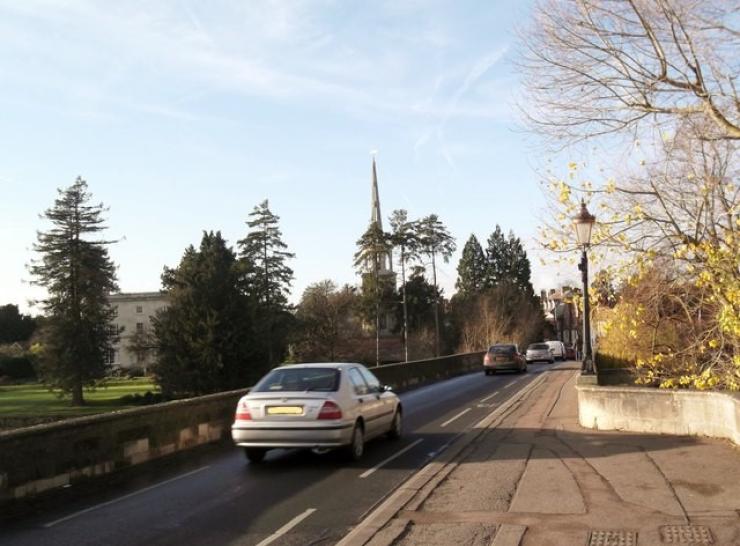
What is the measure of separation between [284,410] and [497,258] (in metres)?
Result: 110

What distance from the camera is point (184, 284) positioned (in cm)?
5775

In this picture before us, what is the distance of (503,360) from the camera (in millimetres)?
37938

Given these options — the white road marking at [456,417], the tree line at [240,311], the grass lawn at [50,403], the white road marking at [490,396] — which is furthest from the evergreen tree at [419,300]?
the white road marking at [456,417]

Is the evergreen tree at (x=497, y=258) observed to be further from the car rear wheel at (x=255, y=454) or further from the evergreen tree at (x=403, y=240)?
the car rear wheel at (x=255, y=454)

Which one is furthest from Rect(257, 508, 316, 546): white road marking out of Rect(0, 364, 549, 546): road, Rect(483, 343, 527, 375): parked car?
Rect(483, 343, 527, 375): parked car

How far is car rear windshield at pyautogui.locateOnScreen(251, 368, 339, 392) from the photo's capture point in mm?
10664

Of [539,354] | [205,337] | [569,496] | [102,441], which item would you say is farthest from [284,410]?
[205,337]

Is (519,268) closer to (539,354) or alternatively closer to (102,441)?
(539,354)

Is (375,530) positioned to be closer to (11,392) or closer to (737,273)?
(737,273)

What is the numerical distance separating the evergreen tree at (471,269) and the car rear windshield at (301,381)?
336 feet

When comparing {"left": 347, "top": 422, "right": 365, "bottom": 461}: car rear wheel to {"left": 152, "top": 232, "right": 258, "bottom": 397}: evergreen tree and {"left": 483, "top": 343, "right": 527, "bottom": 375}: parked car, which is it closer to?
{"left": 483, "top": 343, "right": 527, "bottom": 375}: parked car

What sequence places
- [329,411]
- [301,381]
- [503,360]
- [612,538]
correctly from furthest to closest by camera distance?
[503,360] < [301,381] < [329,411] < [612,538]

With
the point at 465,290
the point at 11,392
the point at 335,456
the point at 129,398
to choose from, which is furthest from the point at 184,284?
the point at 465,290

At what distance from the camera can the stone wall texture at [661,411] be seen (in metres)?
10.5
